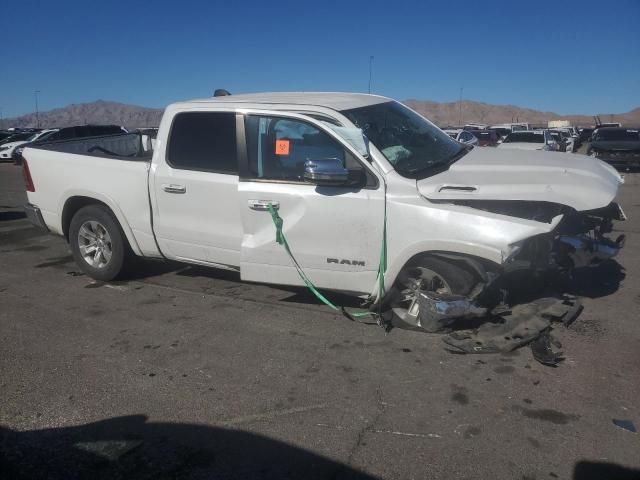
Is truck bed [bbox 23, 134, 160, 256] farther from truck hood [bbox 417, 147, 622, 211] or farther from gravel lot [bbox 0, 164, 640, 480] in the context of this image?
truck hood [bbox 417, 147, 622, 211]

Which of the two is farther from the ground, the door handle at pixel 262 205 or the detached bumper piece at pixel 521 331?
the door handle at pixel 262 205

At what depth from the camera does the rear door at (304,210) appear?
4.43 m

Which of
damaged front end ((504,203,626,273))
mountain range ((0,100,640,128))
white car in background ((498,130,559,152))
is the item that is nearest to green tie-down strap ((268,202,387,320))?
damaged front end ((504,203,626,273))

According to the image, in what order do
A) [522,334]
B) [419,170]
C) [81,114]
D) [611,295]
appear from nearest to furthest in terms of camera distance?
1. [522,334]
2. [419,170]
3. [611,295]
4. [81,114]

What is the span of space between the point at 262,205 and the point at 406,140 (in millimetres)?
1407

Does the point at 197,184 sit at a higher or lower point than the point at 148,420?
higher

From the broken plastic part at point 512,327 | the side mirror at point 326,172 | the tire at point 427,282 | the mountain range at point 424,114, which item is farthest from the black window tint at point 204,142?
the mountain range at point 424,114

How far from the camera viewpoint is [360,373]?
3.88m

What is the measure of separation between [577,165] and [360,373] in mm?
2664

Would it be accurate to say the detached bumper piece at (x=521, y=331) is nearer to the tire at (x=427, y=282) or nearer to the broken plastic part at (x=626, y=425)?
the tire at (x=427, y=282)

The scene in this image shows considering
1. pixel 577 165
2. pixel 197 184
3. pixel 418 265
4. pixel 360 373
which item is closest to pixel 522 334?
pixel 418 265

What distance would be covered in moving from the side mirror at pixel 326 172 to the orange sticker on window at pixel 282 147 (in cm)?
47

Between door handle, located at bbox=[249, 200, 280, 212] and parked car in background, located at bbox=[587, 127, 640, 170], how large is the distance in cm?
1752

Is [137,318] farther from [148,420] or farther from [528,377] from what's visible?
[528,377]
